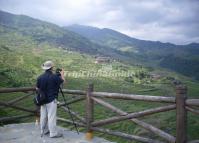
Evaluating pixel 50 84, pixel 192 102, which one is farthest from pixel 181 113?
pixel 50 84

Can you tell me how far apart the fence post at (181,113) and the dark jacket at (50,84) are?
3258 millimetres

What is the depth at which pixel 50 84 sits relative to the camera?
825 centimetres

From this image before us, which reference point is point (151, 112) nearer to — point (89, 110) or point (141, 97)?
point (141, 97)

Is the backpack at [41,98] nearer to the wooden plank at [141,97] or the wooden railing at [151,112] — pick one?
the wooden railing at [151,112]

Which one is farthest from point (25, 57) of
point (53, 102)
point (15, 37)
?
point (53, 102)

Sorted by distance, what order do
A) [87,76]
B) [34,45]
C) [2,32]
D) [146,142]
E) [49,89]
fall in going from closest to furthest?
[146,142]
[49,89]
[87,76]
[34,45]
[2,32]

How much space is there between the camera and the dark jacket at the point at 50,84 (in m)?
8.26

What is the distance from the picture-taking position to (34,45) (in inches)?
6688

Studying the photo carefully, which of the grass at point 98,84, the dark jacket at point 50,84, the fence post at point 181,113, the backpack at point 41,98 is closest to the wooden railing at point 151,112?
the fence post at point 181,113

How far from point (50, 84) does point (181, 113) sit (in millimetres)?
3513

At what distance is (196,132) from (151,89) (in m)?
58.6

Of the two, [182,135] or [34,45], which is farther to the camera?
[34,45]

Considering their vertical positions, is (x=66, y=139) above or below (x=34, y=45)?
below

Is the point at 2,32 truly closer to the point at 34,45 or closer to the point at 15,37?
the point at 15,37
